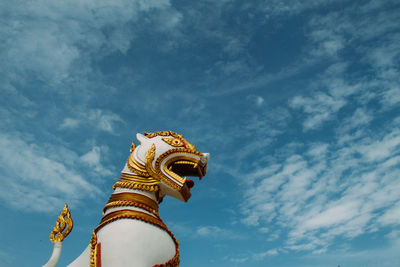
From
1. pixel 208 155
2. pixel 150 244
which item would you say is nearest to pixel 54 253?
pixel 150 244

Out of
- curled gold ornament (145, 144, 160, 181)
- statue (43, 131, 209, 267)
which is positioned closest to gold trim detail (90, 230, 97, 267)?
statue (43, 131, 209, 267)

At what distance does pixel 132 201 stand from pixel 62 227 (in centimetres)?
154

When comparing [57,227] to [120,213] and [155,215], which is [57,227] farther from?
[155,215]

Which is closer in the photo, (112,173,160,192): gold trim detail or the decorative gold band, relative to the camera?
the decorative gold band

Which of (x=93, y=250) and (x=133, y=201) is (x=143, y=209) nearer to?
(x=133, y=201)

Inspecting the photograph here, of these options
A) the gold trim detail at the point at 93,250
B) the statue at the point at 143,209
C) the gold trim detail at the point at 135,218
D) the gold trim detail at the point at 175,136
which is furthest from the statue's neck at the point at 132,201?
the gold trim detail at the point at 175,136

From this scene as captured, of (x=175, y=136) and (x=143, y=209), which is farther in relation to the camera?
(x=175, y=136)

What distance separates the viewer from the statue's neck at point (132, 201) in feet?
22.5

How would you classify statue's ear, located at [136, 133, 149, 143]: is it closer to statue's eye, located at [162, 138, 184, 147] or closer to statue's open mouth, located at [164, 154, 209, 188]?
statue's eye, located at [162, 138, 184, 147]

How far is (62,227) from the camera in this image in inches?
272

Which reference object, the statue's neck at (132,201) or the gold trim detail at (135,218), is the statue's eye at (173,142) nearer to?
the statue's neck at (132,201)

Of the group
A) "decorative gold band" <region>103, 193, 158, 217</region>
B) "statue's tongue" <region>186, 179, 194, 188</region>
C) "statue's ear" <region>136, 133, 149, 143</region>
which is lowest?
"decorative gold band" <region>103, 193, 158, 217</region>

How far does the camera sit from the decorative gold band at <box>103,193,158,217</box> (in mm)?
6867

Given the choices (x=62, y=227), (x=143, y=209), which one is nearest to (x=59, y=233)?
(x=62, y=227)
